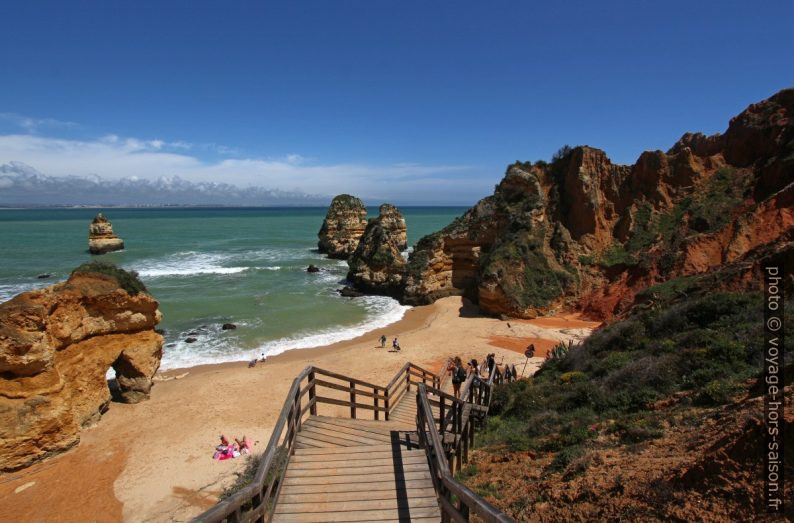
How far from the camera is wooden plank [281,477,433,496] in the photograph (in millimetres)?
4969

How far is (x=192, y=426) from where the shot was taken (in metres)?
14.2

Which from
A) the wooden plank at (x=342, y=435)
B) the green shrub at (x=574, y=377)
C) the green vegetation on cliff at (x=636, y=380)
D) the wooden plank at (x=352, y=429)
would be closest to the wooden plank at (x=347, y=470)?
the wooden plank at (x=342, y=435)

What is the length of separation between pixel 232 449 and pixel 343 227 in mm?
46644

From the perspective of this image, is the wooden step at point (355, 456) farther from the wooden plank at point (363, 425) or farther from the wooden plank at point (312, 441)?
the wooden plank at point (363, 425)

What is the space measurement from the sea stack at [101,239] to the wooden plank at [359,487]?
223ft

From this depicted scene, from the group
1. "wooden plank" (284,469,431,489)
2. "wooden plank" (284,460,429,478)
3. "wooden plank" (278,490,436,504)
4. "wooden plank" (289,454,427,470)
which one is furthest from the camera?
"wooden plank" (289,454,427,470)

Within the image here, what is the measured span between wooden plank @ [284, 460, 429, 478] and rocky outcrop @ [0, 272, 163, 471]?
1092cm

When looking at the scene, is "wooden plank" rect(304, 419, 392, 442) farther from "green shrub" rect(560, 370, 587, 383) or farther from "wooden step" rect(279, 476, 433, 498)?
A: "green shrub" rect(560, 370, 587, 383)

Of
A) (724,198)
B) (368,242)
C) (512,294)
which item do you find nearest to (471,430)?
(512,294)

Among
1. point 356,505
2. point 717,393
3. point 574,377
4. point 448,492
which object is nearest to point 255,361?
point 574,377

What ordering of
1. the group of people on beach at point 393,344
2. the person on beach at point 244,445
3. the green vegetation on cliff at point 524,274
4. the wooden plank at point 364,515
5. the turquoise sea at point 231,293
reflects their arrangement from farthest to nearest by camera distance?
the green vegetation on cliff at point 524,274
the turquoise sea at point 231,293
the group of people on beach at point 393,344
the person on beach at point 244,445
the wooden plank at point 364,515

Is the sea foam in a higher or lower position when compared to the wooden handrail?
lower

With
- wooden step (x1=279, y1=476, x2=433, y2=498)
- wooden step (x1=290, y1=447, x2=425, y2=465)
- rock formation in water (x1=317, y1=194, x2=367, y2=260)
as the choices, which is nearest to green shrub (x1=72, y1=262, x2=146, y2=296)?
wooden step (x1=290, y1=447, x2=425, y2=465)

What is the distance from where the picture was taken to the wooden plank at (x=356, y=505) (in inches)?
182
